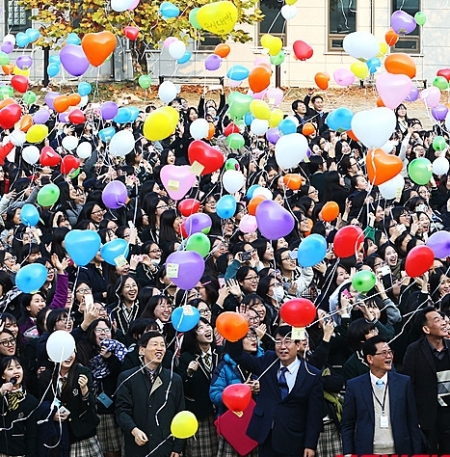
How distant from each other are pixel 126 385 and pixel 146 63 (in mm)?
14776

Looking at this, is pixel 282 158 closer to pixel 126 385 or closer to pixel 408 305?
pixel 408 305

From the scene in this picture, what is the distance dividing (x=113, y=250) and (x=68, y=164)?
3732 mm

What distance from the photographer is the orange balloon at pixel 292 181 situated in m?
12.6

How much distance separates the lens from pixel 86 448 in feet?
26.8

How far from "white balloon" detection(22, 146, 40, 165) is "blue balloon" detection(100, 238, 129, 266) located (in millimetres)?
3641

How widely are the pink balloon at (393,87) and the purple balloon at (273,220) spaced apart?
1.14m

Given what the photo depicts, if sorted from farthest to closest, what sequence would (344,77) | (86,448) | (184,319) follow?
(344,77)
(184,319)
(86,448)

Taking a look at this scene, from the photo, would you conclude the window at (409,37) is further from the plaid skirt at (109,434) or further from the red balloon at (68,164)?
the plaid skirt at (109,434)

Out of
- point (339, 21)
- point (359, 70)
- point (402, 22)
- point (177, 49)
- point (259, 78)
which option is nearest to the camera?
point (259, 78)

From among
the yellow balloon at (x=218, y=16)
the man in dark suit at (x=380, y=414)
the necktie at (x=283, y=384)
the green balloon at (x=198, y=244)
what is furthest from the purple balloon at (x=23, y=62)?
the man in dark suit at (x=380, y=414)

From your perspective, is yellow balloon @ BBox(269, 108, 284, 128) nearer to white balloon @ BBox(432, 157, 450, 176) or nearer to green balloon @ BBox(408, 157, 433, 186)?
green balloon @ BBox(408, 157, 433, 186)

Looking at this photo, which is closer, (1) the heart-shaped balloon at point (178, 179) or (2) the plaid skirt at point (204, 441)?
(2) the plaid skirt at point (204, 441)

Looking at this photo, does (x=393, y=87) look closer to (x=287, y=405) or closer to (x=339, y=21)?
(x=287, y=405)

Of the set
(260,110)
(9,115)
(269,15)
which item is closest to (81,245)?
(260,110)
